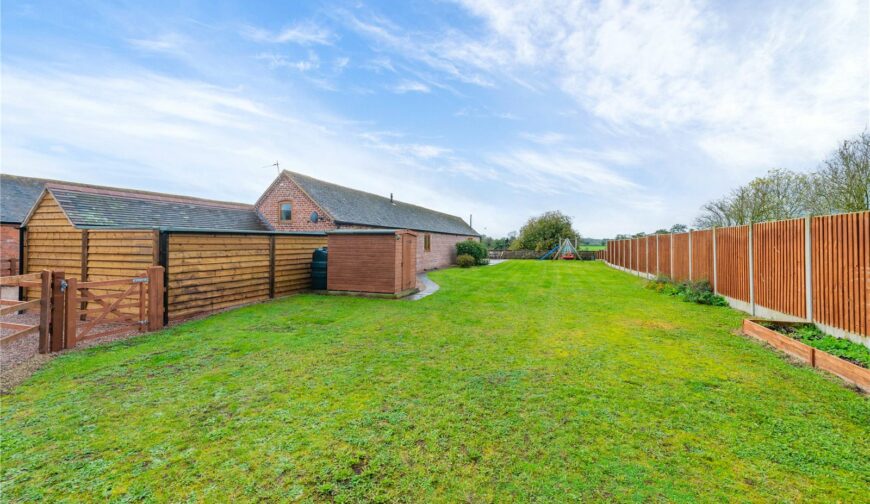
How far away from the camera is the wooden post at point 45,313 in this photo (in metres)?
5.01

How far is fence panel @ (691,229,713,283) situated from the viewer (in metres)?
9.99

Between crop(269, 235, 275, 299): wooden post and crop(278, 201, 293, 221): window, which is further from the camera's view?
crop(278, 201, 293, 221): window

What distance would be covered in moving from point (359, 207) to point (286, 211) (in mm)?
4275

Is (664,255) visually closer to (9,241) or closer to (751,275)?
(751,275)

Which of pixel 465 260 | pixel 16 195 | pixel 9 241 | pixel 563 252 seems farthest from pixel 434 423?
pixel 563 252

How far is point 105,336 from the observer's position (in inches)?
237

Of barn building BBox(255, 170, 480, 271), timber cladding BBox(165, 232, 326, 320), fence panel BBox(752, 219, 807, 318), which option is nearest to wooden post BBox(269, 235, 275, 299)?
timber cladding BBox(165, 232, 326, 320)

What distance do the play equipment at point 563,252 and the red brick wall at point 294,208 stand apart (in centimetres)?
2538

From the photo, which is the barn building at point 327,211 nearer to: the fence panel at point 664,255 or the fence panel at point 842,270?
the fence panel at point 664,255

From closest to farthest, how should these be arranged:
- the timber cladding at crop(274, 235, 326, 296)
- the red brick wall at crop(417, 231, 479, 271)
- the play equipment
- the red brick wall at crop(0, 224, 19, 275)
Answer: the timber cladding at crop(274, 235, 326, 296) < the red brick wall at crop(0, 224, 19, 275) < the red brick wall at crop(417, 231, 479, 271) < the play equipment

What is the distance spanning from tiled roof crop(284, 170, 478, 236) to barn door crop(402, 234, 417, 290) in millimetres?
5780

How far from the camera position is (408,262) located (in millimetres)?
11758

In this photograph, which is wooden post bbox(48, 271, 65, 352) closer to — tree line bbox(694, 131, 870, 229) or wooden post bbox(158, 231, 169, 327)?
wooden post bbox(158, 231, 169, 327)

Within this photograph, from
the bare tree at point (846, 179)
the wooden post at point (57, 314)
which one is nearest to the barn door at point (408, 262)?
the wooden post at point (57, 314)
